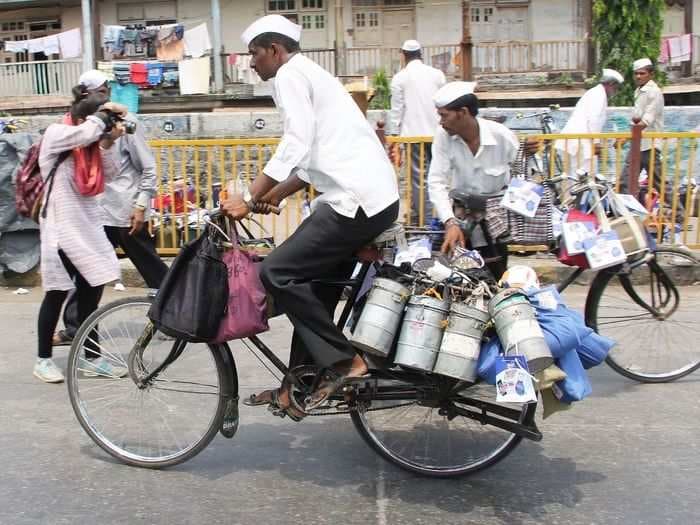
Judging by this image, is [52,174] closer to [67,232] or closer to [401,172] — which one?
[67,232]

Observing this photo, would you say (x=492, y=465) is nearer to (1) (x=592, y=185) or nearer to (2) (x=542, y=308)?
(2) (x=542, y=308)

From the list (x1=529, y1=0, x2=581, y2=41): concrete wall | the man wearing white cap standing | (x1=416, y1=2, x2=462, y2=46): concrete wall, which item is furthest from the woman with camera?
(x1=529, y1=0, x2=581, y2=41): concrete wall

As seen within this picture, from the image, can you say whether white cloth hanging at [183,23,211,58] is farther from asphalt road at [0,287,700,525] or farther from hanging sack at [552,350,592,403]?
hanging sack at [552,350,592,403]

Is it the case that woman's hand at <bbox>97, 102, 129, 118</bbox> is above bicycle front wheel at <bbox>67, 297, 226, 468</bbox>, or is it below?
above

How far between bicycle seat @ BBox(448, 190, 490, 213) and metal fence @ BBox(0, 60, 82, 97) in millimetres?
21263

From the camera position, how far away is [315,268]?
3.50 m

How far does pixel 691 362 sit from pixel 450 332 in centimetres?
233

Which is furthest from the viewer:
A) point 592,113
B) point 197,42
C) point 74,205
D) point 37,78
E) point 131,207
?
point 37,78

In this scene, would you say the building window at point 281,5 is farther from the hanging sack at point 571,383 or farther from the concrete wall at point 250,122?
the hanging sack at point 571,383

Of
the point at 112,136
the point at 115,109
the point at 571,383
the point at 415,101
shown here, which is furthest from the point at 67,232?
the point at 415,101

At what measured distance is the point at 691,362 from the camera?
4.94 metres

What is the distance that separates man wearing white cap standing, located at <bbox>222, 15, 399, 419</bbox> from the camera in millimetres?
3414

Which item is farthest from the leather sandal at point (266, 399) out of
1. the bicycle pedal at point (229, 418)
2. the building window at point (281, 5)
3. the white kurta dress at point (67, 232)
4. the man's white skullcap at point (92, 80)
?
the building window at point (281, 5)

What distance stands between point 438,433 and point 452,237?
3.11 feet
